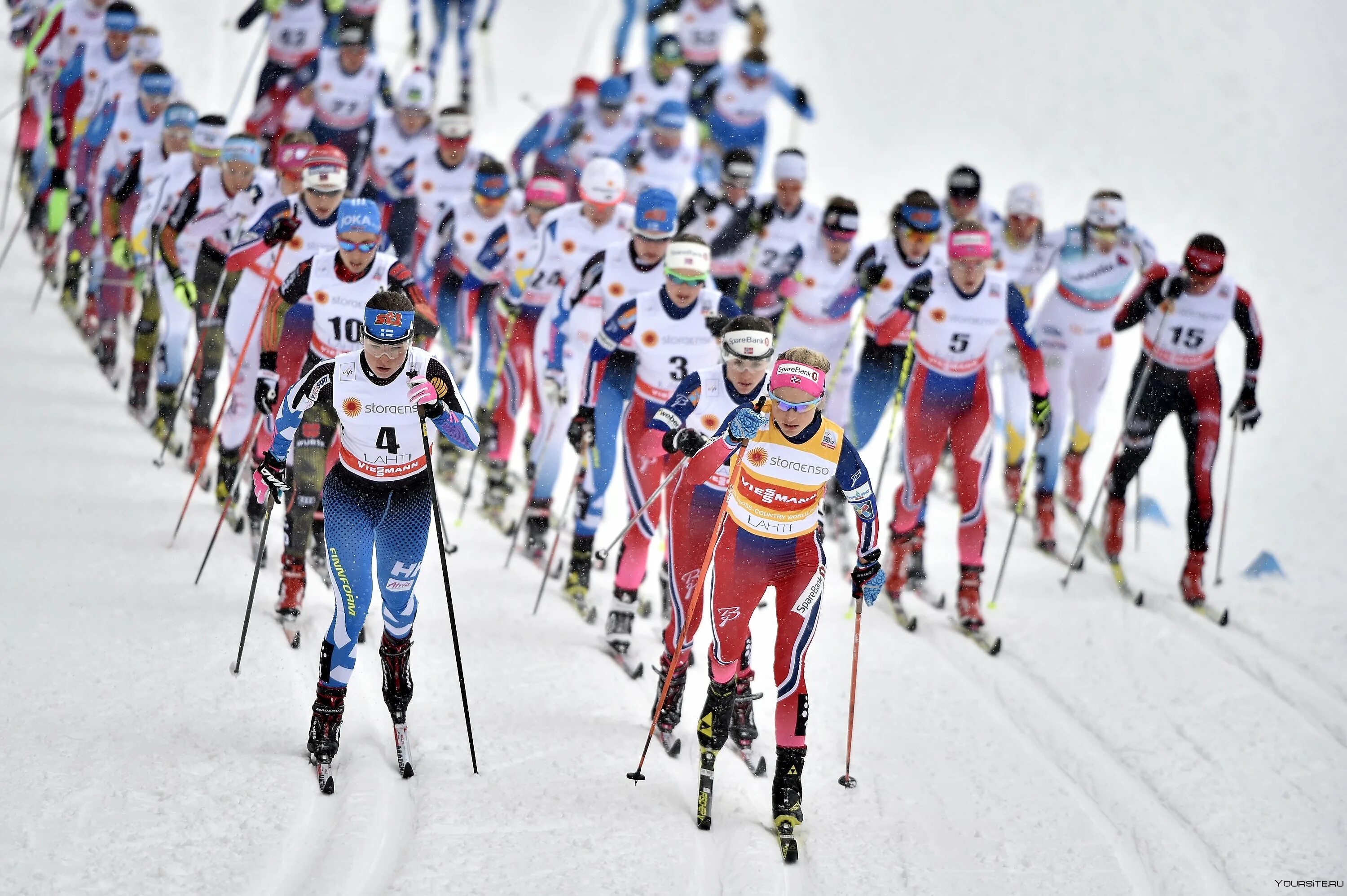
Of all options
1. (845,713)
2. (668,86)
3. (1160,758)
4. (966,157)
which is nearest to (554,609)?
(845,713)

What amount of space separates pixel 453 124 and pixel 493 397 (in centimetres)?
257

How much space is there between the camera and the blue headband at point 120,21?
40.1 feet

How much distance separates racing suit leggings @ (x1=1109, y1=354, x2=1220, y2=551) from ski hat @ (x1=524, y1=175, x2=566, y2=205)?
4.37 m

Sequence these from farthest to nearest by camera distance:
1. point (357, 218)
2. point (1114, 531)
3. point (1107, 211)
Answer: point (1107, 211), point (1114, 531), point (357, 218)

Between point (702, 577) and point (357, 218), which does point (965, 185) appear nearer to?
point (357, 218)

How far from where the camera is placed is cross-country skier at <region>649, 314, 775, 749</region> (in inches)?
243

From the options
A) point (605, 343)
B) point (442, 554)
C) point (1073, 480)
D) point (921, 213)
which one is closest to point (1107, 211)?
point (921, 213)

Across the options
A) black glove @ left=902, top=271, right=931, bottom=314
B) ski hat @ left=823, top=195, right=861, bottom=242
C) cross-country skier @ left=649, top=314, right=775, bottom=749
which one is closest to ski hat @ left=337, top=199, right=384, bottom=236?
cross-country skier @ left=649, top=314, right=775, bottom=749

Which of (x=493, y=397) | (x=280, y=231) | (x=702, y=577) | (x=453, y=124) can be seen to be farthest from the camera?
(x=453, y=124)

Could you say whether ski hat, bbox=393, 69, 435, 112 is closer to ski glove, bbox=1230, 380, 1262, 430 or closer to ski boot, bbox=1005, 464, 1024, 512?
ski boot, bbox=1005, 464, 1024, 512

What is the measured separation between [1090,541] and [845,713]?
140 inches

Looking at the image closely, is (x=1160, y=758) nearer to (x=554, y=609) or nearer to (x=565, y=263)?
(x=554, y=609)

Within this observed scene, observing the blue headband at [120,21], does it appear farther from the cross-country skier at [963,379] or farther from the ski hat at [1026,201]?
the cross-country skier at [963,379]

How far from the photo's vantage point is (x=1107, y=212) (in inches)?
389
